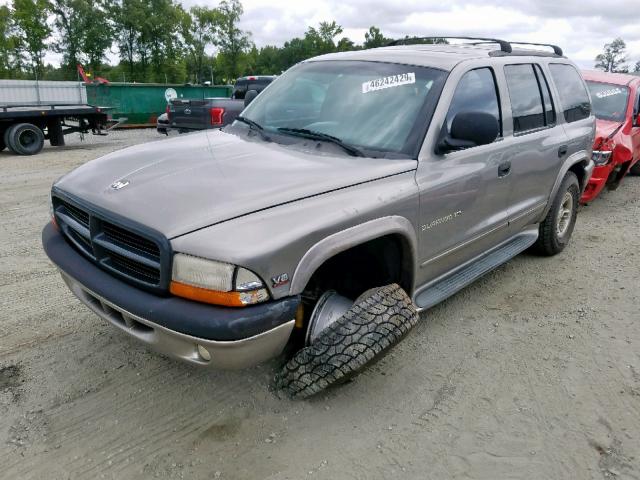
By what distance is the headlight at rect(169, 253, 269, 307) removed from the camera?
217cm

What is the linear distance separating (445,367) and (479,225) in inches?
38.7

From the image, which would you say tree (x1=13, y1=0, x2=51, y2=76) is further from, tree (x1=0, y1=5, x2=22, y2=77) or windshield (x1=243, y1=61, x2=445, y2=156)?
windshield (x1=243, y1=61, x2=445, y2=156)

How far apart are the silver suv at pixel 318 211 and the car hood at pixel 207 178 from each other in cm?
1

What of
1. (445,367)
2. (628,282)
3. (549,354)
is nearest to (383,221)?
(445,367)

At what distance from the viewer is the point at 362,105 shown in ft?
10.7

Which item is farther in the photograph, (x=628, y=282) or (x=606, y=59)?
(x=606, y=59)

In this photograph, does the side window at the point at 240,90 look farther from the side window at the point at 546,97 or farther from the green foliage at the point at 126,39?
the green foliage at the point at 126,39

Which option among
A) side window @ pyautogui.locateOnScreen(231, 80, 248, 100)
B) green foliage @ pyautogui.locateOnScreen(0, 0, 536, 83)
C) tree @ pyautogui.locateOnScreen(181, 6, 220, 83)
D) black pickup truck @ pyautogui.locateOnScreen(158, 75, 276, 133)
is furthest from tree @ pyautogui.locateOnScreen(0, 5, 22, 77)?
black pickup truck @ pyautogui.locateOnScreen(158, 75, 276, 133)

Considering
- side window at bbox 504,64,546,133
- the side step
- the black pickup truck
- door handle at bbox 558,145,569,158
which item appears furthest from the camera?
the black pickup truck

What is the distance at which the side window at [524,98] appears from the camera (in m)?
3.85

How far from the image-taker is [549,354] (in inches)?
134

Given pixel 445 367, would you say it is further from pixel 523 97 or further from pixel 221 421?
pixel 523 97

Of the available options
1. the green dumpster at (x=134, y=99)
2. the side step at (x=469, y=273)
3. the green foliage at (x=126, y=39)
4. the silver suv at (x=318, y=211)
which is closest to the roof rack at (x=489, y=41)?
the silver suv at (x=318, y=211)

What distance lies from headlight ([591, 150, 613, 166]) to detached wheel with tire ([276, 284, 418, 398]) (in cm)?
501
